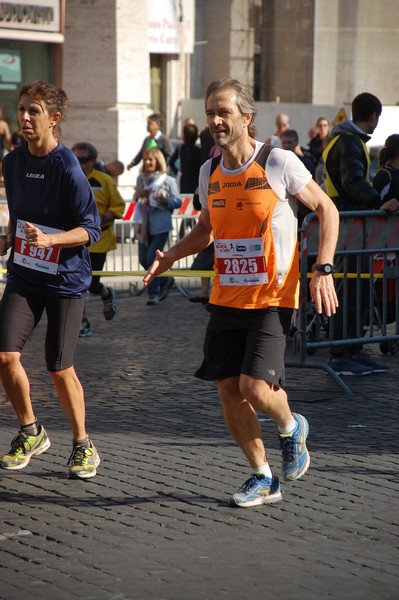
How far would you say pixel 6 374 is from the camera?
20.6ft

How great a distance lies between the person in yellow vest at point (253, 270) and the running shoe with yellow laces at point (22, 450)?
1.15m

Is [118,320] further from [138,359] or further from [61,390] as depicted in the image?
[61,390]

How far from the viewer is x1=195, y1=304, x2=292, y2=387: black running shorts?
5621 mm

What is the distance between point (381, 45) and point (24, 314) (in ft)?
122

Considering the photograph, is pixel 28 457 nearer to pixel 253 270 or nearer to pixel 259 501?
pixel 259 501

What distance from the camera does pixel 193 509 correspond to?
18.6 feet

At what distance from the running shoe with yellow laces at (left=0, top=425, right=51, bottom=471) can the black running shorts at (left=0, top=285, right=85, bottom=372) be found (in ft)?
1.44

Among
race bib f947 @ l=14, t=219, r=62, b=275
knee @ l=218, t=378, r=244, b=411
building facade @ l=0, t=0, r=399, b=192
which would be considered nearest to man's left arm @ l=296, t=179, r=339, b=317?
knee @ l=218, t=378, r=244, b=411

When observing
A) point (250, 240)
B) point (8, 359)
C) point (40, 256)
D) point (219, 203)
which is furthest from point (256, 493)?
point (40, 256)

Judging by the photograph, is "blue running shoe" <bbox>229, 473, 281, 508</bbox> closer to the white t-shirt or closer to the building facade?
the white t-shirt

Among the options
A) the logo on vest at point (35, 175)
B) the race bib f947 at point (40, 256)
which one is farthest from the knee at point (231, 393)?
the logo on vest at point (35, 175)

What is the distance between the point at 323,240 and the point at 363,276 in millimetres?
4134

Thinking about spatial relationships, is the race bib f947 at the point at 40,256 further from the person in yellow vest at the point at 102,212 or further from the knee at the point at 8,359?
the person in yellow vest at the point at 102,212

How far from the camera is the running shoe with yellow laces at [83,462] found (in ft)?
20.4
